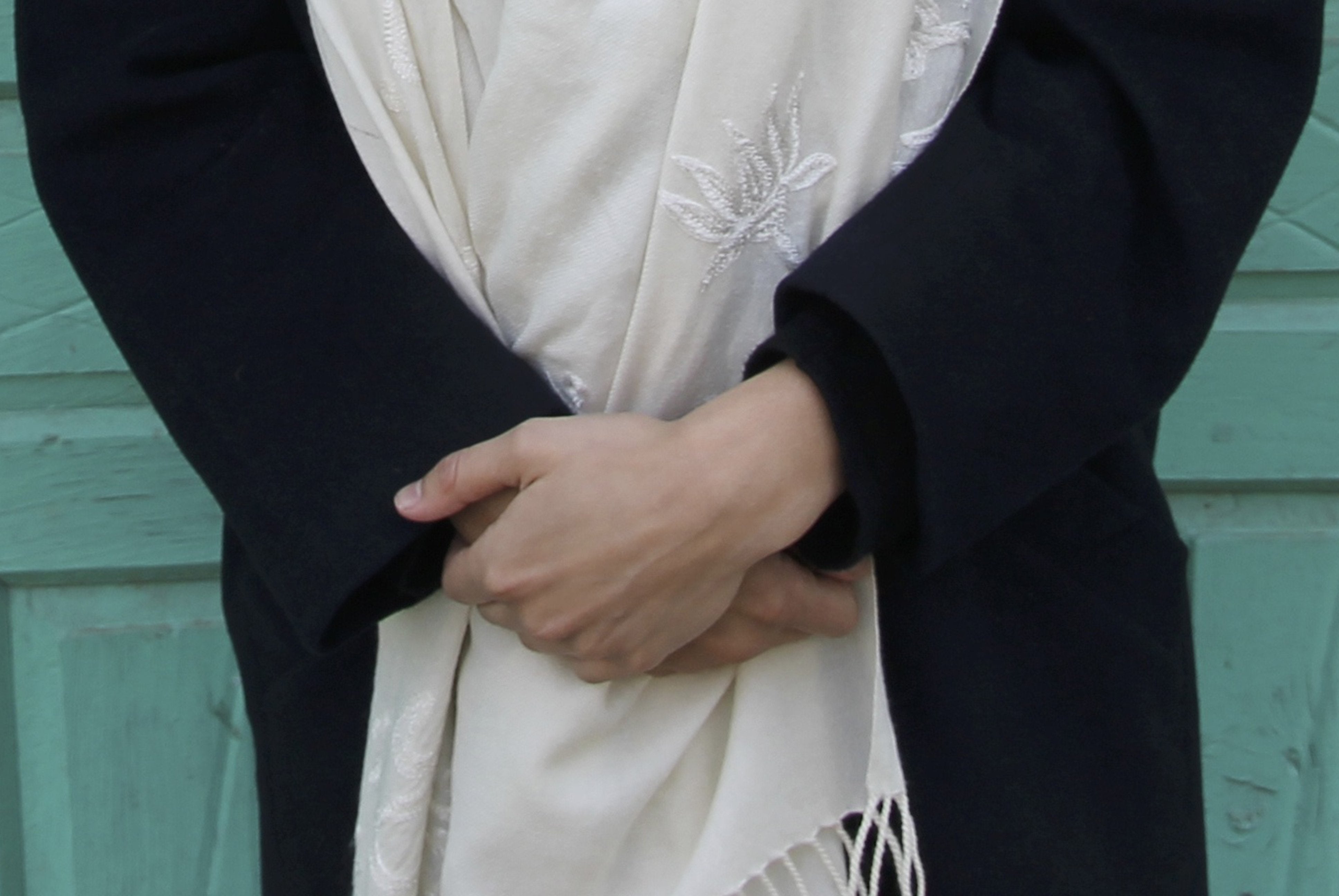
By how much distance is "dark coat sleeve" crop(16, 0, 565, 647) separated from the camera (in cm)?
59

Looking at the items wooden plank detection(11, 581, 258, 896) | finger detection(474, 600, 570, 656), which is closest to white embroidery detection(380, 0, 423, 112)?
finger detection(474, 600, 570, 656)

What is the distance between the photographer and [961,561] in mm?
608

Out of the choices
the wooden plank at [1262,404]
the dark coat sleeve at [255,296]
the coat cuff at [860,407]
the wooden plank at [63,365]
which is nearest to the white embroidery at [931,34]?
the coat cuff at [860,407]

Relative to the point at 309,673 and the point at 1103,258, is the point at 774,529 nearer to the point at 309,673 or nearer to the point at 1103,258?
the point at 1103,258

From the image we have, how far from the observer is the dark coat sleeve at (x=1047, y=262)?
1.73ft

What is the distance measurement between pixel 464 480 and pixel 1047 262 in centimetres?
28

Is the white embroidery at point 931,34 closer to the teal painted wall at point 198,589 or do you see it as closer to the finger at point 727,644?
the finger at point 727,644

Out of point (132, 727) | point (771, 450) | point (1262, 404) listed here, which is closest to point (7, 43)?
point (132, 727)

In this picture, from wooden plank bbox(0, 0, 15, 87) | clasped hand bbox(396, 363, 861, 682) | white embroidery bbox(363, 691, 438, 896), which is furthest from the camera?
wooden plank bbox(0, 0, 15, 87)

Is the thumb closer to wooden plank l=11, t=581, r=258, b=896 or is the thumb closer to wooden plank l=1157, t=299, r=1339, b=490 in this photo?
wooden plank l=11, t=581, r=258, b=896

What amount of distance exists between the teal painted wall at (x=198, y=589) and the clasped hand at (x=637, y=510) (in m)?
0.60

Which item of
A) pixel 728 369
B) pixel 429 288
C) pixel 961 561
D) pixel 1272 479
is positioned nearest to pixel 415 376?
pixel 429 288

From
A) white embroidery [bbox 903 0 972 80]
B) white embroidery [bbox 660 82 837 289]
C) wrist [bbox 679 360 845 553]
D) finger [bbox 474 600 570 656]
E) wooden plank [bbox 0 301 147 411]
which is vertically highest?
white embroidery [bbox 903 0 972 80]

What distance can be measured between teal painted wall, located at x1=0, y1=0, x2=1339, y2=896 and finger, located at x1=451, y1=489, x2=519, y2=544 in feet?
1.80
